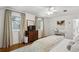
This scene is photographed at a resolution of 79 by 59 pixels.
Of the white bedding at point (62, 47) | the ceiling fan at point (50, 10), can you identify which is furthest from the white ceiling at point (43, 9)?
the white bedding at point (62, 47)

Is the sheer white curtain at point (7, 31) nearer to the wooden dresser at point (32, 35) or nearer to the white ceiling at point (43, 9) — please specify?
the white ceiling at point (43, 9)

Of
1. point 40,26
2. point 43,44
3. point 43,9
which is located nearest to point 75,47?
point 43,44

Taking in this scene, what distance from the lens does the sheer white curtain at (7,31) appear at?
45.7 inches

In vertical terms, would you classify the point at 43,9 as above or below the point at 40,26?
above

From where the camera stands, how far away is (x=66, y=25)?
1.30m

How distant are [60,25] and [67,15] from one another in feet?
0.57

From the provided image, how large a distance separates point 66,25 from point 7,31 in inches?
33.0

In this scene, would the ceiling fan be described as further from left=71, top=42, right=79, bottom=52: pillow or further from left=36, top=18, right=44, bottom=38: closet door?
left=71, top=42, right=79, bottom=52: pillow

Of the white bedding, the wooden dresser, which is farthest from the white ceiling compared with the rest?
the white bedding

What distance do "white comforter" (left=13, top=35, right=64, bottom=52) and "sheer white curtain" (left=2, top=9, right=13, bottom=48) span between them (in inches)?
6.9

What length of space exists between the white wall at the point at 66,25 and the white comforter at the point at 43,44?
3.5 inches

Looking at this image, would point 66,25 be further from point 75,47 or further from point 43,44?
point 43,44
